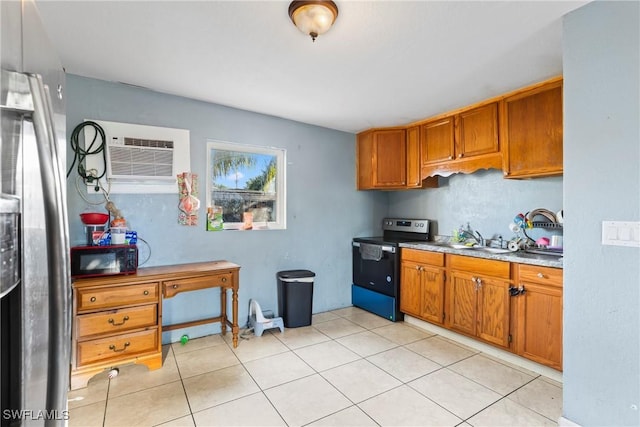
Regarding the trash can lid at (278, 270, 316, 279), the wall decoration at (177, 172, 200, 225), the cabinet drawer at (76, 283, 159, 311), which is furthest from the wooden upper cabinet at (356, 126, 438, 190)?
the cabinet drawer at (76, 283, 159, 311)

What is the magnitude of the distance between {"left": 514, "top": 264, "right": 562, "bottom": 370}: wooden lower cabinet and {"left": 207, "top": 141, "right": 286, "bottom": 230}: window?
93.4 inches

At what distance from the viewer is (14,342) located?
0.55 metres

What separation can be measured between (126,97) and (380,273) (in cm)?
307

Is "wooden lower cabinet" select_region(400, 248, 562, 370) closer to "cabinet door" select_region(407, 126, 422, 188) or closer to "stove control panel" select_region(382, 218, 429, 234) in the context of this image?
"stove control panel" select_region(382, 218, 429, 234)

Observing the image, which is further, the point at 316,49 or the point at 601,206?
the point at 316,49

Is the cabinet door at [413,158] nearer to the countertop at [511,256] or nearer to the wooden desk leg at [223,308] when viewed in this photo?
the countertop at [511,256]

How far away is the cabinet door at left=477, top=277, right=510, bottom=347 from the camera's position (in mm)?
2508

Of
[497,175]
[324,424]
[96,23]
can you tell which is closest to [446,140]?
[497,175]

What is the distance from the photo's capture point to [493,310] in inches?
102

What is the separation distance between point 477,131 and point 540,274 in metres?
1.43

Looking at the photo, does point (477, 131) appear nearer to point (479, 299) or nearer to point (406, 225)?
point (406, 225)

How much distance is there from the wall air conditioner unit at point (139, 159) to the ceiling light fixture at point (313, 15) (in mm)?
1758

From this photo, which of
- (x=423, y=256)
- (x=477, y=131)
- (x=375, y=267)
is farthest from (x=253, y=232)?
(x=477, y=131)

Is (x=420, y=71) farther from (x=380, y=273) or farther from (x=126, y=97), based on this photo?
(x=126, y=97)
